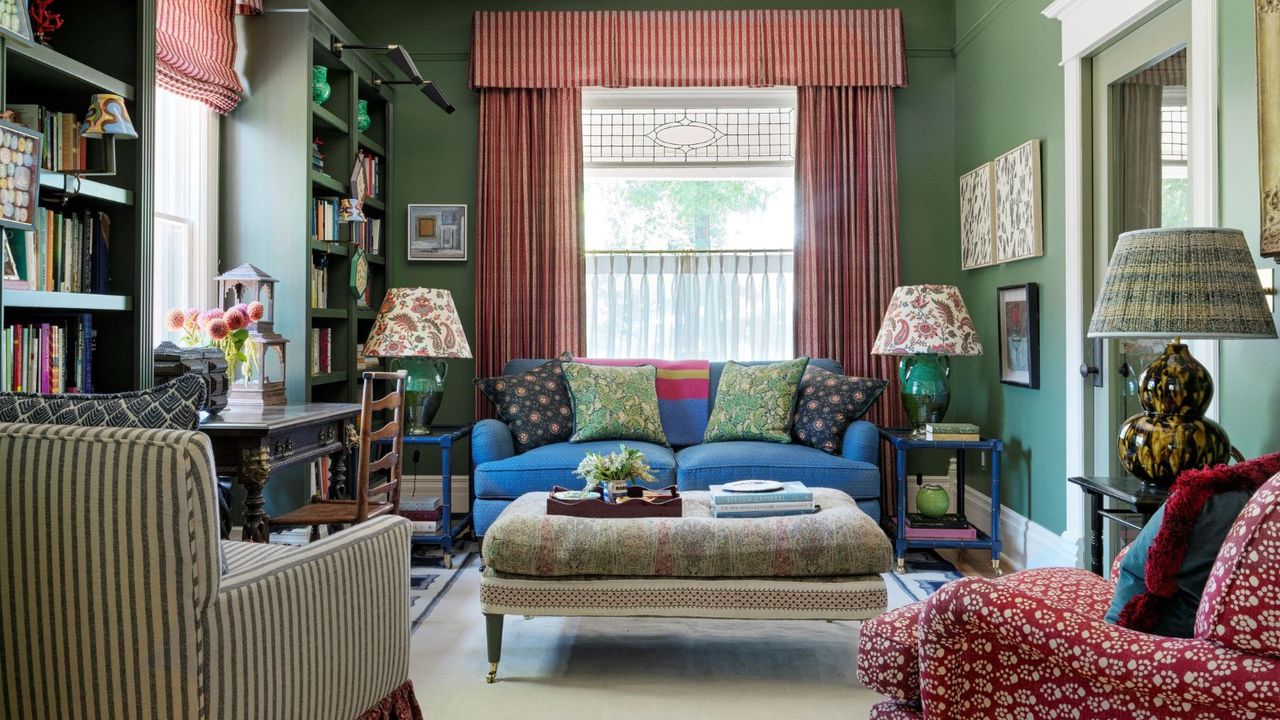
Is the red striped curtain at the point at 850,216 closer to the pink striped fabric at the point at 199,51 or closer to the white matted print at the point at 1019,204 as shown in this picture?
the white matted print at the point at 1019,204

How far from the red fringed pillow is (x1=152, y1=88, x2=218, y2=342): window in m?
3.68

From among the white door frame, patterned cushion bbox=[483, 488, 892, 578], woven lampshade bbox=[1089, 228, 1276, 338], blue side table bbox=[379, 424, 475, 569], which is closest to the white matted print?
the white door frame

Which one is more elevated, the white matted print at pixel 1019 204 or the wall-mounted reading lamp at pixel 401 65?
the wall-mounted reading lamp at pixel 401 65

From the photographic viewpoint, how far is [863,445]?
4.26 metres

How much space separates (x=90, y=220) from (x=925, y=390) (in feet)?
11.5

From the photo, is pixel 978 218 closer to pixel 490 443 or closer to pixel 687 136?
pixel 687 136

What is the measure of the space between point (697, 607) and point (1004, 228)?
8.61 feet

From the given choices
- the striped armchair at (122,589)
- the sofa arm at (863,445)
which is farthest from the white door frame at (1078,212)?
the striped armchair at (122,589)

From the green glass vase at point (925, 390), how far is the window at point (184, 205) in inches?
129

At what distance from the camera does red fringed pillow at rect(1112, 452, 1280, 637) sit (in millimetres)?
1454

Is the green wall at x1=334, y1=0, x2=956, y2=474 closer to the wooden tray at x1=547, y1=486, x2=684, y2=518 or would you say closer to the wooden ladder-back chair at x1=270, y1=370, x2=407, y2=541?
the wooden ladder-back chair at x1=270, y1=370, x2=407, y2=541

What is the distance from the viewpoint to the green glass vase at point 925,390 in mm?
4473

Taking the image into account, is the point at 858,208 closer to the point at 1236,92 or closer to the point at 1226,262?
the point at 1236,92

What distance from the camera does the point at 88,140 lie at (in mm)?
2848
